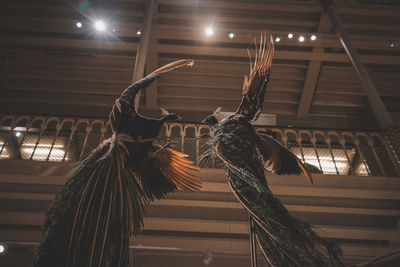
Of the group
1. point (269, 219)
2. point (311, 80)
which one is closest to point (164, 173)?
point (269, 219)

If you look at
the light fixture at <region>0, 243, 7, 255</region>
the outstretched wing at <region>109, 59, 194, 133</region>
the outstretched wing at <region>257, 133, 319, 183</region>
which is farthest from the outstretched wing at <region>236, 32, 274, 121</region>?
the light fixture at <region>0, 243, 7, 255</region>

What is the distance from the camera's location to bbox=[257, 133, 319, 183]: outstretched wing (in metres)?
1.12

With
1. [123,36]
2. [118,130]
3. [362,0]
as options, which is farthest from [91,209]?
[362,0]

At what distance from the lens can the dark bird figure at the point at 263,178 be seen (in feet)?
1.84

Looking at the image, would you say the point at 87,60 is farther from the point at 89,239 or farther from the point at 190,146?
the point at 89,239

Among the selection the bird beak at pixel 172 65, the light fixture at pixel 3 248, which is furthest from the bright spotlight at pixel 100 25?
the bird beak at pixel 172 65

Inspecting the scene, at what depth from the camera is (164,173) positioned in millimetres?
1130

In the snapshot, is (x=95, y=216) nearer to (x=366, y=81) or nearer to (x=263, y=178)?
(x=263, y=178)

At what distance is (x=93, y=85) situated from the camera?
7.68 metres

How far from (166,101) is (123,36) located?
228 centimetres

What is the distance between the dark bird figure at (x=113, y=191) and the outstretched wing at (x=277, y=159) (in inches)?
13.0

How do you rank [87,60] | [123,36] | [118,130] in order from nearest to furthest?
[118,130] → [123,36] → [87,60]

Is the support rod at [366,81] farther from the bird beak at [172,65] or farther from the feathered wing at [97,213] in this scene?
the feathered wing at [97,213]

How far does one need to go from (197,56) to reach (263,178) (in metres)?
6.91
